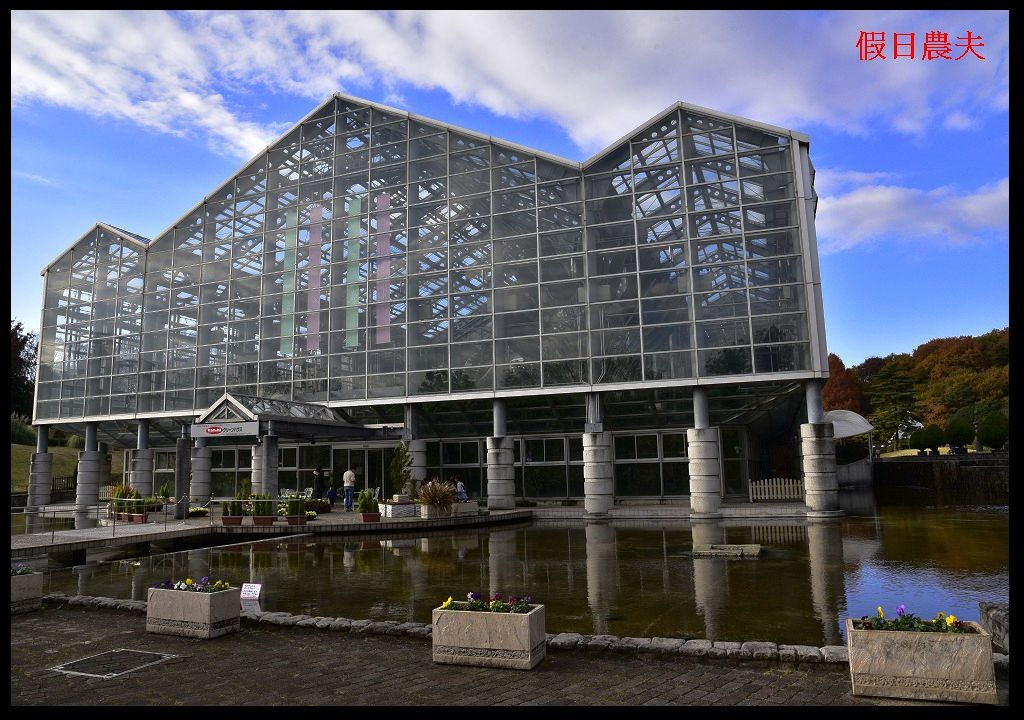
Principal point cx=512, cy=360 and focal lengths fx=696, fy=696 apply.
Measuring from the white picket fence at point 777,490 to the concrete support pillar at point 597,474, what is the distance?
7931 millimetres

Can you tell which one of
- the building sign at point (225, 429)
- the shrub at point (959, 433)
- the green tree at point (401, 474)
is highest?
the building sign at point (225, 429)

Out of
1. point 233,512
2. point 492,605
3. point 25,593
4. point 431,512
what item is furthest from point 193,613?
point 431,512

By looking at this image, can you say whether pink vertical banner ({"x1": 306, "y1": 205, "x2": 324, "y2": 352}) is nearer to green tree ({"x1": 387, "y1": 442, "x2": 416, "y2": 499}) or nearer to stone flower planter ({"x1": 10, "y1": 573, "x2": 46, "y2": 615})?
green tree ({"x1": 387, "y1": 442, "x2": 416, "y2": 499})

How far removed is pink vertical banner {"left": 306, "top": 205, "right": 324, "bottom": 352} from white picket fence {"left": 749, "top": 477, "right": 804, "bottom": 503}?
24458 millimetres

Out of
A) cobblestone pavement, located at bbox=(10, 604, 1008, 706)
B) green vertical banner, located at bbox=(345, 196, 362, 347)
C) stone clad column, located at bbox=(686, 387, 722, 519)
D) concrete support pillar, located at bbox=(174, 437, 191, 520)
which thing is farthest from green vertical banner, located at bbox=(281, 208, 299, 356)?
cobblestone pavement, located at bbox=(10, 604, 1008, 706)

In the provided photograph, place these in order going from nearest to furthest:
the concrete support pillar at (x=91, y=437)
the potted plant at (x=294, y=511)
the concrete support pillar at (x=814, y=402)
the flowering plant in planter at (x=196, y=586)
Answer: the flowering plant in planter at (x=196, y=586) → the potted plant at (x=294, y=511) → the concrete support pillar at (x=814, y=402) → the concrete support pillar at (x=91, y=437)

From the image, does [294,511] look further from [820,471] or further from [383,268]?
[820,471]

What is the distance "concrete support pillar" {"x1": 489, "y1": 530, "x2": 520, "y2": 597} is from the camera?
14.2 metres

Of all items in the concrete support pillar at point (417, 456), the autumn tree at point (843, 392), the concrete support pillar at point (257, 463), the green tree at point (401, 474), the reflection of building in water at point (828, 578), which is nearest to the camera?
the reflection of building in water at point (828, 578)

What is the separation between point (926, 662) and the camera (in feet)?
23.9

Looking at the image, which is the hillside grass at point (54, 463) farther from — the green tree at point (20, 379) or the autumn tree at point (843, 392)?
the autumn tree at point (843, 392)

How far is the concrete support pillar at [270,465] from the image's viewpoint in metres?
29.1

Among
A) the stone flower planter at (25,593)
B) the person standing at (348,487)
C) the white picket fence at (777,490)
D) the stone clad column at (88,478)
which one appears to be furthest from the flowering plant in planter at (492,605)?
the stone clad column at (88,478)

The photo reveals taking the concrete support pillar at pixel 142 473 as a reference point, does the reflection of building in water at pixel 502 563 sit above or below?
below
